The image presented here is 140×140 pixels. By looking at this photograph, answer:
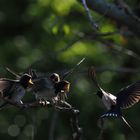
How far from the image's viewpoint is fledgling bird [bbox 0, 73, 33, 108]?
6.05 metres

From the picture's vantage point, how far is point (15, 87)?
261 inches

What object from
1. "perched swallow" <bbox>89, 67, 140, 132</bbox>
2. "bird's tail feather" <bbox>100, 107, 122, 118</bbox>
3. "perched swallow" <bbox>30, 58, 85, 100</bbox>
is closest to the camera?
"perched swallow" <bbox>30, 58, 85, 100</bbox>

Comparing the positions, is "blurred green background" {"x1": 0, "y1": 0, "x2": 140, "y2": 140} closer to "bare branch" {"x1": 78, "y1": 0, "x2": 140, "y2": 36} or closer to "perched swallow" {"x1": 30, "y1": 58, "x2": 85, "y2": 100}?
"bare branch" {"x1": 78, "y1": 0, "x2": 140, "y2": 36}

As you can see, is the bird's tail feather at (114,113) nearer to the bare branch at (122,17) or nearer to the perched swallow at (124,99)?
the perched swallow at (124,99)

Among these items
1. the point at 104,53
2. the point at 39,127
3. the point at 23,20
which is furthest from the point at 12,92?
the point at 23,20

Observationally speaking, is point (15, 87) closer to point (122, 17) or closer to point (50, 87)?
point (50, 87)

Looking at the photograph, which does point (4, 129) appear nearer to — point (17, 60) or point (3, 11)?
point (17, 60)

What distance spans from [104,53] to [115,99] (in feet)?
14.3

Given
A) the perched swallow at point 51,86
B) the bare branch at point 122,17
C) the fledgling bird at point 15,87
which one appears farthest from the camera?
the bare branch at point 122,17

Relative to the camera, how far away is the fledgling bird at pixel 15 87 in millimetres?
6055

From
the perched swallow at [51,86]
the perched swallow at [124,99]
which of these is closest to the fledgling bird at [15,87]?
the perched swallow at [51,86]

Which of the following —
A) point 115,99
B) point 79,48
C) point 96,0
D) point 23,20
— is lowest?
point 115,99

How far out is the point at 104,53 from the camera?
10961 millimetres

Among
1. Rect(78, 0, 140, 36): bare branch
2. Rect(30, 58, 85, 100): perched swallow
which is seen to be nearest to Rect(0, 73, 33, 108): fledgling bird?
Rect(30, 58, 85, 100): perched swallow
